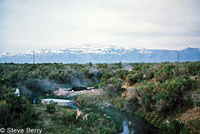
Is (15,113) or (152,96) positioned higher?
(15,113)

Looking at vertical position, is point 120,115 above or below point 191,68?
below

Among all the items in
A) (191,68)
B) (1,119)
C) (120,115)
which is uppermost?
(191,68)

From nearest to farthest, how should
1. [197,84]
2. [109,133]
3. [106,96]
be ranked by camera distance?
[109,133] → [197,84] → [106,96]

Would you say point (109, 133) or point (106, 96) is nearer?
point (109, 133)

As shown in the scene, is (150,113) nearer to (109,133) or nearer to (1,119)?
(109,133)

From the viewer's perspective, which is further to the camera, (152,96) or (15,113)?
(152,96)

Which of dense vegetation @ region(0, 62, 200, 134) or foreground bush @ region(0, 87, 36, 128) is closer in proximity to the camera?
foreground bush @ region(0, 87, 36, 128)

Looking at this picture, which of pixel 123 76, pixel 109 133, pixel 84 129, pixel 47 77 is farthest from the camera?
pixel 47 77

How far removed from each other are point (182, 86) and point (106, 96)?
7.71 meters

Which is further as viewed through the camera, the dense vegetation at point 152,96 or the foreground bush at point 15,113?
the dense vegetation at point 152,96

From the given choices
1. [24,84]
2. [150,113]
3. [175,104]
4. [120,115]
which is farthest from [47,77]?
[175,104]

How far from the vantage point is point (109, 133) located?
358 inches

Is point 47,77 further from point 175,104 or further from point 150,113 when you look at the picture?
point 175,104

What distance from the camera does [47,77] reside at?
24516mm
